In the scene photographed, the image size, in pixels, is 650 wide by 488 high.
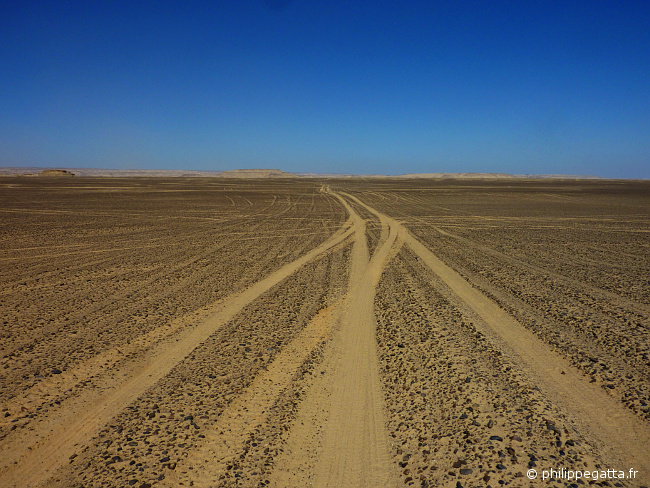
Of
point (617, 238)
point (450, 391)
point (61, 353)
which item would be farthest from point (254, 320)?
point (617, 238)

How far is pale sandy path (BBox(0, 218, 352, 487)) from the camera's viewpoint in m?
2.59

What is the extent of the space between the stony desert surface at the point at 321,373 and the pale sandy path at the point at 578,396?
0.02m

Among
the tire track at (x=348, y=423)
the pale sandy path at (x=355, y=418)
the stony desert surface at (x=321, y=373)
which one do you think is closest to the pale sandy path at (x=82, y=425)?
the stony desert surface at (x=321, y=373)

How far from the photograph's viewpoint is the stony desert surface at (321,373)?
2650mm

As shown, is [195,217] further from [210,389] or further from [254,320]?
[210,389]

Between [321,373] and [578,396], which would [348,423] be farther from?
[578,396]

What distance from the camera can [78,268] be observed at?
803 centimetres

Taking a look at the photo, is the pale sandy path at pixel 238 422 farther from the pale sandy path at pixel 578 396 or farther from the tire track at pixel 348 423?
the pale sandy path at pixel 578 396

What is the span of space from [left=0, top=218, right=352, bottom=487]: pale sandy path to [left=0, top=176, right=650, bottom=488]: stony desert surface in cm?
2

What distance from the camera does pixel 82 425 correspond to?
119 inches

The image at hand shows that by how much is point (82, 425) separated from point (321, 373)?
2107 mm

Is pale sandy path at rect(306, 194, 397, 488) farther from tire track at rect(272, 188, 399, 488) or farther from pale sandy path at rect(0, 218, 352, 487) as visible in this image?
pale sandy path at rect(0, 218, 352, 487)

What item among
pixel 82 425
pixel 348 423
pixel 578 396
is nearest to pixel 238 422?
pixel 348 423

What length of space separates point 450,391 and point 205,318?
342 centimetres
